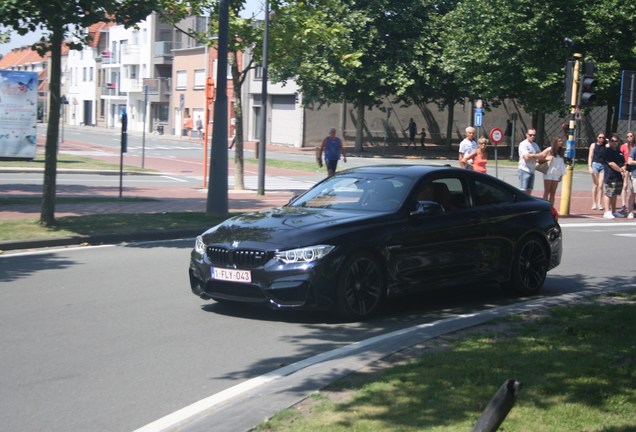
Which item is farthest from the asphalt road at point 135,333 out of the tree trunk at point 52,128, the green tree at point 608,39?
the green tree at point 608,39

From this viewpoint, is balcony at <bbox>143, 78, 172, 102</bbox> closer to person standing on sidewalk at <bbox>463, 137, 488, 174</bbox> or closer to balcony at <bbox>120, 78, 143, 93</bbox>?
balcony at <bbox>120, 78, 143, 93</bbox>

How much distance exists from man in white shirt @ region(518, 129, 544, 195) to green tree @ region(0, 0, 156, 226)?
9.38 metres

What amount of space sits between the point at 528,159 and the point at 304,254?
1278cm

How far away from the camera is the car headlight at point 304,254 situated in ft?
28.1

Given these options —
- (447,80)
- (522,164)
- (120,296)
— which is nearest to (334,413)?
(120,296)

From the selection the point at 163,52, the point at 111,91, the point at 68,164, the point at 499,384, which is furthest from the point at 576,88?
the point at 111,91

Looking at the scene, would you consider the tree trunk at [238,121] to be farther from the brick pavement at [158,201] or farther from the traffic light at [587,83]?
the traffic light at [587,83]

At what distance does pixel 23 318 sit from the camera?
8859mm

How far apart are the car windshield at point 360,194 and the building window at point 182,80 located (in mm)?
70807

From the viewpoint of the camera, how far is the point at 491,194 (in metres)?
10.6

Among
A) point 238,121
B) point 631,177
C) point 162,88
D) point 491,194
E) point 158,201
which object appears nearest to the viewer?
point 491,194

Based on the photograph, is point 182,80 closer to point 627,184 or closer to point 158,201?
point 158,201

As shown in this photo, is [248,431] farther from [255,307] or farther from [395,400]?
[255,307]

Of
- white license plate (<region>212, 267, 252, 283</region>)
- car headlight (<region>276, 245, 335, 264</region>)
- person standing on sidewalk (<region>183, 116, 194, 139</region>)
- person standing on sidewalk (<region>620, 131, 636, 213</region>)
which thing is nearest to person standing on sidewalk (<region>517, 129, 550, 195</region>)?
person standing on sidewalk (<region>620, 131, 636, 213</region>)
